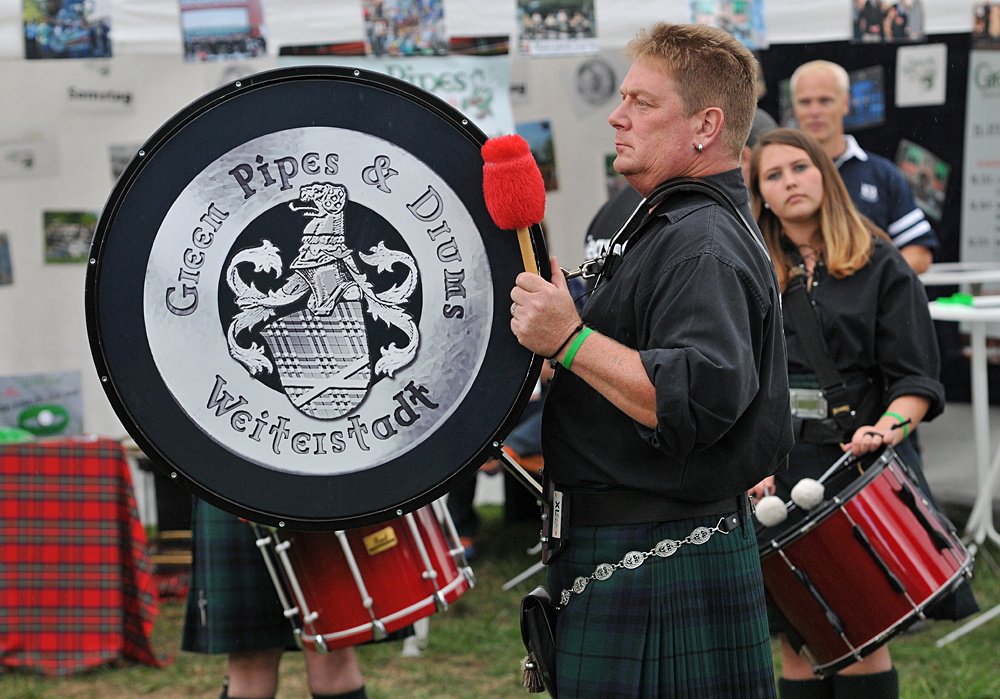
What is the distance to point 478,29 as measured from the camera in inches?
148

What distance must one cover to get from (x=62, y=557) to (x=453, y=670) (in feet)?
4.69

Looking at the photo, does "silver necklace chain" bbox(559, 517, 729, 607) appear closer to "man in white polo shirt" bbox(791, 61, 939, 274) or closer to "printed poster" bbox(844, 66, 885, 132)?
"man in white polo shirt" bbox(791, 61, 939, 274)

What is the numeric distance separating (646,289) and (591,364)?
15cm

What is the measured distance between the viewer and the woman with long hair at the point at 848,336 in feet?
8.52

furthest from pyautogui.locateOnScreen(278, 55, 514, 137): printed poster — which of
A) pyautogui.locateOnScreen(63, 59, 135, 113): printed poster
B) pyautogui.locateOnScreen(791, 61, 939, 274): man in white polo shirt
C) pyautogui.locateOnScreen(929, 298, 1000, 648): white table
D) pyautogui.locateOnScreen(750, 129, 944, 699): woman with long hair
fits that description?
pyautogui.locateOnScreen(929, 298, 1000, 648): white table

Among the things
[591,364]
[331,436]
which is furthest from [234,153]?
[591,364]

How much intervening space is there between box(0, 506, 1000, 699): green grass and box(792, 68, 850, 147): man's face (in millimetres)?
1867

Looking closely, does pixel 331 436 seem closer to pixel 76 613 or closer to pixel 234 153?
pixel 234 153

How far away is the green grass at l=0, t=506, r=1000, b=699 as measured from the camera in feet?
11.0

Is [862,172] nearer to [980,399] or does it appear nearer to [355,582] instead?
[980,399]

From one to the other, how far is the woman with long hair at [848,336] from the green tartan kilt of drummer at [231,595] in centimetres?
124

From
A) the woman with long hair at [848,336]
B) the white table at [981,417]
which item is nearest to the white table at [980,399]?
the white table at [981,417]

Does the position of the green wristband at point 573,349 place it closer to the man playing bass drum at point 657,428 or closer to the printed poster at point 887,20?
the man playing bass drum at point 657,428

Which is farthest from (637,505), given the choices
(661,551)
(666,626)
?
(666,626)
